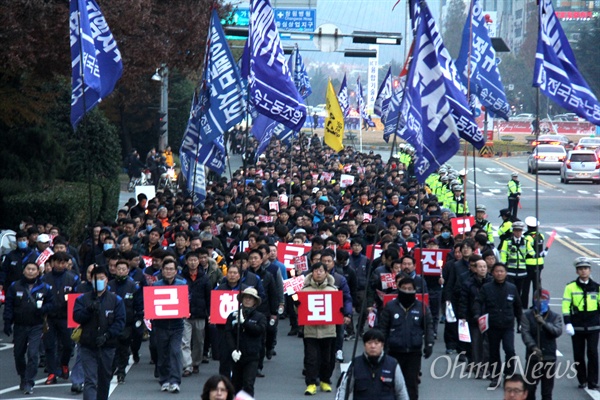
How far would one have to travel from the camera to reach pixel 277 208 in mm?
23984

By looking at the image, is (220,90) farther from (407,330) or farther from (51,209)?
(407,330)

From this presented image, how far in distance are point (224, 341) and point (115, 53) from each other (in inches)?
157

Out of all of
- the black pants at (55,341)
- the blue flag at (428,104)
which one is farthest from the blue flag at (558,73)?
the black pants at (55,341)

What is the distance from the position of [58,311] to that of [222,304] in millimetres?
2067

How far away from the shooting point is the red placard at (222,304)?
13.5 metres

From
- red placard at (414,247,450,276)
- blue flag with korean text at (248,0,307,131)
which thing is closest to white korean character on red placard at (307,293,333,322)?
red placard at (414,247,450,276)

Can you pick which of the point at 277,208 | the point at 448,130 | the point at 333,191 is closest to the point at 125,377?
the point at 448,130

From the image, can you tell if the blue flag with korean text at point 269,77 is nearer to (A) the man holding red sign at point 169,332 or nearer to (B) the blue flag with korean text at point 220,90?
(B) the blue flag with korean text at point 220,90

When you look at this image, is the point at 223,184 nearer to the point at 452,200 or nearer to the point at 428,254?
the point at 452,200

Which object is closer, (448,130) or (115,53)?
(448,130)

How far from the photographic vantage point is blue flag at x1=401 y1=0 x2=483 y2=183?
42.6 ft

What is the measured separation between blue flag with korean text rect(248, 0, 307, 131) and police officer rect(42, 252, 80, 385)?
13.0 ft

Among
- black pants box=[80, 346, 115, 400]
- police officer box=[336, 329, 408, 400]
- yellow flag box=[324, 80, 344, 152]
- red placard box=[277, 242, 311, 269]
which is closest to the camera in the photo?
police officer box=[336, 329, 408, 400]

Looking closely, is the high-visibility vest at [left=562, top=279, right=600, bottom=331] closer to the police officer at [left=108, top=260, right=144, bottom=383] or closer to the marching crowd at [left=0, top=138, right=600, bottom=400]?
the marching crowd at [left=0, top=138, right=600, bottom=400]
